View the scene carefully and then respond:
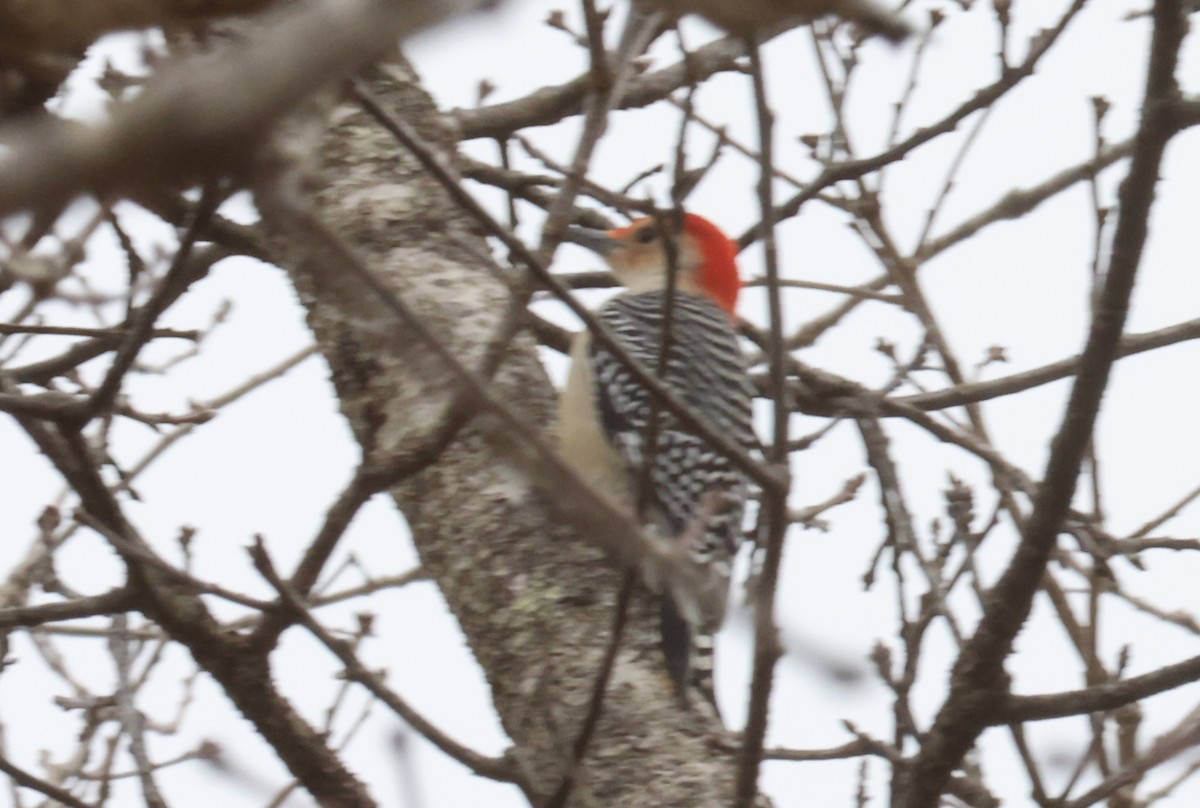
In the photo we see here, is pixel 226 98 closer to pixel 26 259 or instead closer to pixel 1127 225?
pixel 26 259

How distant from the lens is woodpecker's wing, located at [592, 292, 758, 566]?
5.30 meters

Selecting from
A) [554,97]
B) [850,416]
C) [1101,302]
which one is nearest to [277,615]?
[1101,302]

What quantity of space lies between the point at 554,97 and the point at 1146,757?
3.13 metres

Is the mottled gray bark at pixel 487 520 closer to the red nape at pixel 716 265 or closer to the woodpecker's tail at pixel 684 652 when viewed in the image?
the woodpecker's tail at pixel 684 652

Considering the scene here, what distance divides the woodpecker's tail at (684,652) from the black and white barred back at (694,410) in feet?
1.66

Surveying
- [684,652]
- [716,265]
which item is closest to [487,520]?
[684,652]


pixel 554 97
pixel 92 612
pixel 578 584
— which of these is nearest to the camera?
pixel 92 612

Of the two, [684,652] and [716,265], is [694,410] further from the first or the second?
[716,265]

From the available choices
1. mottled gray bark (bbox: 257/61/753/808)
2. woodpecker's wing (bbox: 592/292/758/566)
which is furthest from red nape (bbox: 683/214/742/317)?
mottled gray bark (bbox: 257/61/753/808)

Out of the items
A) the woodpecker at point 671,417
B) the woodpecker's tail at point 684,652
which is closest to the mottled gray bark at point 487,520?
the woodpecker's tail at point 684,652

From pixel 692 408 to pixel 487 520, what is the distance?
170 cm

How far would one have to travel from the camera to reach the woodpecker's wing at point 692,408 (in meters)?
5.30

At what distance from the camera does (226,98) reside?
882 millimetres

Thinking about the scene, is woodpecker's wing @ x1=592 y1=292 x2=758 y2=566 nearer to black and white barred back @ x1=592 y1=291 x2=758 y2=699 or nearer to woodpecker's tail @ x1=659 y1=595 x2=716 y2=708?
black and white barred back @ x1=592 y1=291 x2=758 y2=699
